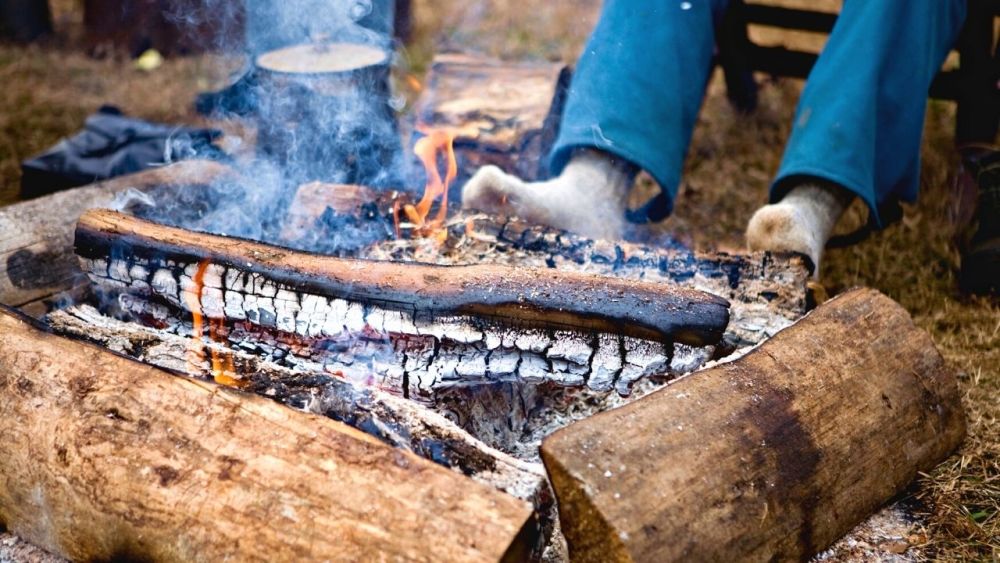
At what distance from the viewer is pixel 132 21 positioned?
488 centimetres

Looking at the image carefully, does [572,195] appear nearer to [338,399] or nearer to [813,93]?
[813,93]

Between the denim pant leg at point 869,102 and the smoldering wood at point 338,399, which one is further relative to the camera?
the denim pant leg at point 869,102

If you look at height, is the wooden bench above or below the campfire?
above

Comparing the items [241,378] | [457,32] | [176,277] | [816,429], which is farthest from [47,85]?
[816,429]

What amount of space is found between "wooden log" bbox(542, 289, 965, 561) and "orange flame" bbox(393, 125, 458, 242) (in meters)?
0.91

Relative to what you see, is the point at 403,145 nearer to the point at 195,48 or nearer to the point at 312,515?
the point at 312,515

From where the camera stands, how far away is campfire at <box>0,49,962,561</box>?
131 cm

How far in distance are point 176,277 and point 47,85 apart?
329 centimetres

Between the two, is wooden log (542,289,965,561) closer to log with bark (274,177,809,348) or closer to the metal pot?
log with bark (274,177,809,348)

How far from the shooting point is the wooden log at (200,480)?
1.25 m

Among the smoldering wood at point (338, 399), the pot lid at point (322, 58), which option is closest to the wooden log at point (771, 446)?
the smoldering wood at point (338, 399)

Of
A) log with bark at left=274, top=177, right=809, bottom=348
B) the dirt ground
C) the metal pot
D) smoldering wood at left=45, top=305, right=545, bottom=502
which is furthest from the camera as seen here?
the metal pot

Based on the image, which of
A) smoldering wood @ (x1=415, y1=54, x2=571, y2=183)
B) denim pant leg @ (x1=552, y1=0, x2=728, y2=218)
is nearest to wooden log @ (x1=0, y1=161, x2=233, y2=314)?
smoldering wood @ (x1=415, y1=54, x2=571, y2=183)

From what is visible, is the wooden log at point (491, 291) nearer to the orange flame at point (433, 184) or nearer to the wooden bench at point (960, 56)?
the orange flame at point (433, 184)
